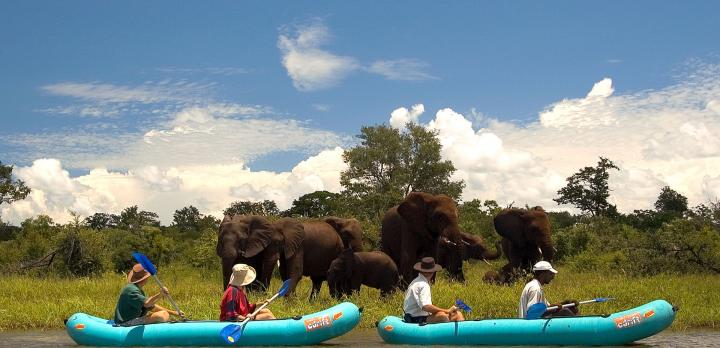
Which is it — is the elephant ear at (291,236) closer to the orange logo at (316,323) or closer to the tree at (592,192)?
the orange logo at (316,323)

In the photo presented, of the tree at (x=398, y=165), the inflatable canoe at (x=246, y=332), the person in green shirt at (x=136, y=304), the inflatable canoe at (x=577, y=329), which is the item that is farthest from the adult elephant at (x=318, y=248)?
the tree at (x=398, y=165)

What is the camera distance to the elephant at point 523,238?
63.8 feet

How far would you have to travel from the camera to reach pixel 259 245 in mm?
17469

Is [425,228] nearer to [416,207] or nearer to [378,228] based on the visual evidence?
[416,207]

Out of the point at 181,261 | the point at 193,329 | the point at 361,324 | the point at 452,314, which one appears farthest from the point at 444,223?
the point at 181,261

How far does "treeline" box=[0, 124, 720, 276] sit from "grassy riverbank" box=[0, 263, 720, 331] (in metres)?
2.90

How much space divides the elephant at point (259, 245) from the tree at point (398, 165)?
25925mm

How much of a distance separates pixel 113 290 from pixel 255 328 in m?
8.74

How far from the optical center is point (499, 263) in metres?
27.5

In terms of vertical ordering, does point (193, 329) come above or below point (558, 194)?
below

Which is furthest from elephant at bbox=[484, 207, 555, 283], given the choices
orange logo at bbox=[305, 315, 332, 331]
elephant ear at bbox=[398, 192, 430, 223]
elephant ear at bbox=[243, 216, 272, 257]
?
orange logo at bbox=[305, 315, 332, 331]

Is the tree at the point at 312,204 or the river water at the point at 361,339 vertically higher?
the tree at the point at 312,204

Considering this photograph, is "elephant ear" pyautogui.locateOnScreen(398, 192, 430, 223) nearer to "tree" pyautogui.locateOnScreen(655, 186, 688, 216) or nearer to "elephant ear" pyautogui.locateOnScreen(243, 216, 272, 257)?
"elephant ear" pyautogui.locateOnScreen(243, 216, 272, 257)

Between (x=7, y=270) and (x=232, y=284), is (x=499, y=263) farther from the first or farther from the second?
(x=232, y=284)
